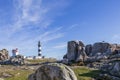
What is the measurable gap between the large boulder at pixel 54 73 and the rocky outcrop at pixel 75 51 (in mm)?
113711

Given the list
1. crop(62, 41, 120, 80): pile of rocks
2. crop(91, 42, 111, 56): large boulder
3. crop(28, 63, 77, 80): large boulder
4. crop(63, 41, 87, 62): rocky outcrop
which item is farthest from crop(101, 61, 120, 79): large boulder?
crop(28, 63, 77, 80): large boulder

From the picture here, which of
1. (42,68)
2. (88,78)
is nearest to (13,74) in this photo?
(88,78)

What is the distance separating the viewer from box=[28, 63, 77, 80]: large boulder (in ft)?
109

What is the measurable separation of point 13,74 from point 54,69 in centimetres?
8242

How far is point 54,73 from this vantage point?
1337 inches

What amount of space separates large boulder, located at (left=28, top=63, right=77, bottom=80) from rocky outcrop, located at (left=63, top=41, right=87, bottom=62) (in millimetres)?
113711

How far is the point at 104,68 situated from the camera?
372ft

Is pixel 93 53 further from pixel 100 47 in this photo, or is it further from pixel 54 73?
pixel 54 73

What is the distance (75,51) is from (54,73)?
12162 cm

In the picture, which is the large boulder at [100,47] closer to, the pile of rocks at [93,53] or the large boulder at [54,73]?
the pile of rocks at [93,53]

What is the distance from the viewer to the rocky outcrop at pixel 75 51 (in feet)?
495

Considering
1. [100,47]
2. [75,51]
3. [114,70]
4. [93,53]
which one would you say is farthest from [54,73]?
[93,53]

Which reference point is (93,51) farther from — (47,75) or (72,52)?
(47,75)

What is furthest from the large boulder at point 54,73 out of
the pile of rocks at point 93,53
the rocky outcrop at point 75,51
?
the rocky outcrop at point 75,51
